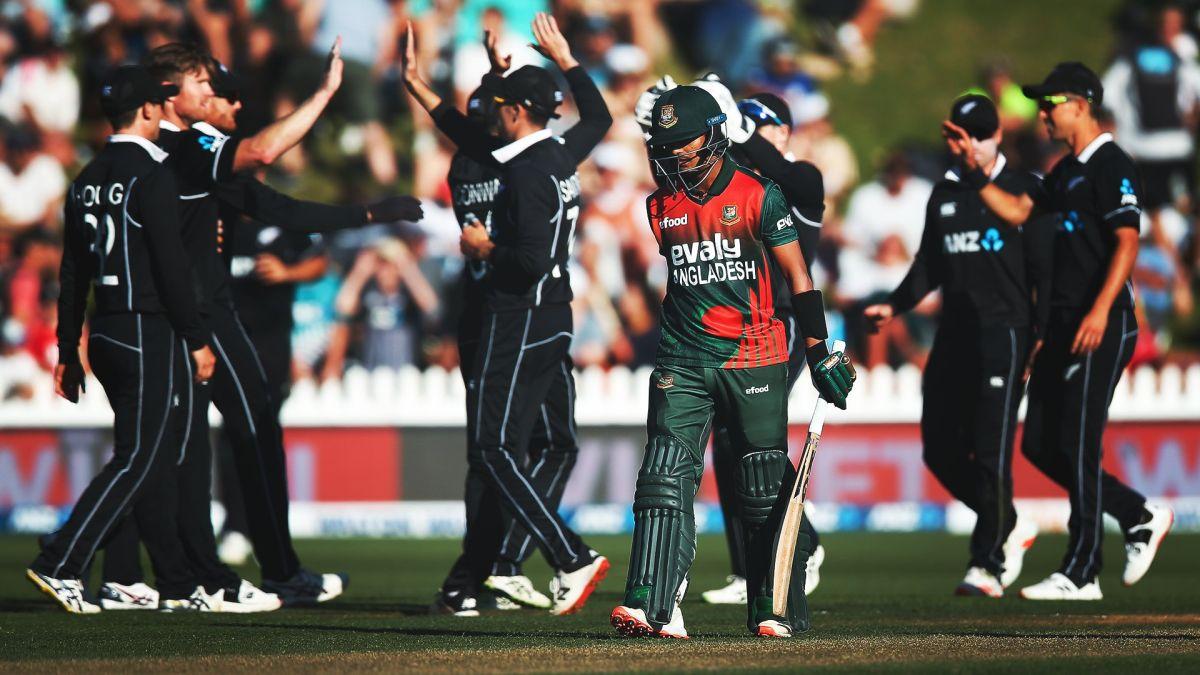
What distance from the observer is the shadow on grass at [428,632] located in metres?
7.75

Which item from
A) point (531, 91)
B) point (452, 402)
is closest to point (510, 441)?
point (531, 91)

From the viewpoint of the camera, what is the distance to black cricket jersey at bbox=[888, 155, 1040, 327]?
33.8 ft

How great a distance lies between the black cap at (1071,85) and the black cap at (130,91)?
4.60 m

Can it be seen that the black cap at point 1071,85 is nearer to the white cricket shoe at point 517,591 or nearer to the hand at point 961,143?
the hand at point 961,143

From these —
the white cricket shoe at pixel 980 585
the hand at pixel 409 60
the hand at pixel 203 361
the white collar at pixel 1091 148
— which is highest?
the hand at pixel 409 60

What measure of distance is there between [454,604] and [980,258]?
365 cm

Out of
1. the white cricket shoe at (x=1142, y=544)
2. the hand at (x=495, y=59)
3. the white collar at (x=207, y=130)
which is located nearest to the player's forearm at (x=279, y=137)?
the white collar at (x=207, y=130)

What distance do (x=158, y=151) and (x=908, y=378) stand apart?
871 cm

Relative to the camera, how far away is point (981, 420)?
405 inches

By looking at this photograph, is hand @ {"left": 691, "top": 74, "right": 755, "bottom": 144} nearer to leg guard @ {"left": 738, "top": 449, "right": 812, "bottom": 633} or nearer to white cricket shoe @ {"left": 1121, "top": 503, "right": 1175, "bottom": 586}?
leg guard @ {"left": 738, "top": 449, "right": 812, "bottom": 633}

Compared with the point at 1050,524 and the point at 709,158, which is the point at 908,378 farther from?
the point at 709,158

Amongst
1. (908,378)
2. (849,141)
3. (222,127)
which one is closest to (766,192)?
(222,127)

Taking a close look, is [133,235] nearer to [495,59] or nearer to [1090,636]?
[495,59]

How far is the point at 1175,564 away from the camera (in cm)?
1237
